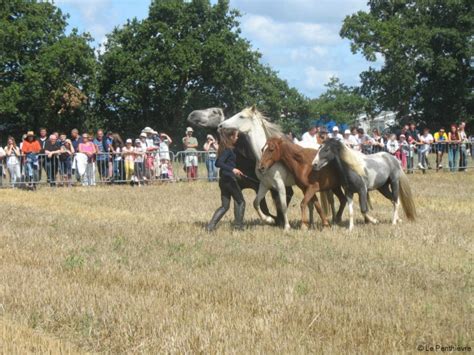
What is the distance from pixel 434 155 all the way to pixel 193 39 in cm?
3042

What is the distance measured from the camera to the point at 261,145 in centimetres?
1243

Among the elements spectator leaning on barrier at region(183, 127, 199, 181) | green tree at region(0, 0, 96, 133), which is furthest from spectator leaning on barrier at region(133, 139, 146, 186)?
green tree at region(0, 0, 96, 133)

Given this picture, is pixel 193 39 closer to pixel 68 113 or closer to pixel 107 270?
pixel 68 113

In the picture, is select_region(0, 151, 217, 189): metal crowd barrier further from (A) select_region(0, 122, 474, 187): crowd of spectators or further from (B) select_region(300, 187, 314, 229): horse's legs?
(B) select_region(300, 187, 314, 229): horse's legs

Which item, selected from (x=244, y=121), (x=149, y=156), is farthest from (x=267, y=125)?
(x=149, y=156)

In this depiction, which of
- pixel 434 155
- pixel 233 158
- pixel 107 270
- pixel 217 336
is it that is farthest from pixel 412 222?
pixel 434 155

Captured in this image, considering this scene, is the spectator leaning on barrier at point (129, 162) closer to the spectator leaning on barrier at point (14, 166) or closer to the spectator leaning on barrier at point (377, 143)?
the spectator leaning on barrier at point (14, 166)

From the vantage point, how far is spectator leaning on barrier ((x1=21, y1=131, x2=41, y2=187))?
2131 cm

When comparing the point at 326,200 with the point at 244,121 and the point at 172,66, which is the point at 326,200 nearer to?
the point at 244,121

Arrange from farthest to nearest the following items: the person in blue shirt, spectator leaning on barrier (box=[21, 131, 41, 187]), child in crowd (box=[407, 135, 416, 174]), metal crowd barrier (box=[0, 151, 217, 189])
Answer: child in crowd (box=[407, 135, 416, 174]) → metal crowd barrier (box=[0, 151, 217, 189]) → spectator leaning on barrier (box=[21, 131, 41, 187]) → the person in blue shirt

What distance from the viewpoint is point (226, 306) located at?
694 centimetres

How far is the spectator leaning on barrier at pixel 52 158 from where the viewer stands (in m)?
21.5

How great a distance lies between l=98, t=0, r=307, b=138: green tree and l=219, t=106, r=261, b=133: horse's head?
39.8m

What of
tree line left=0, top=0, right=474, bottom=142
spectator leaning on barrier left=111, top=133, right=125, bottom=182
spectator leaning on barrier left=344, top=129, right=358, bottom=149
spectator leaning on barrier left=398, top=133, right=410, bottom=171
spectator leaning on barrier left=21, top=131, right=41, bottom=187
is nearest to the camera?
spectator leaning on barrier left=21, top=131, right=41, bottom=187
